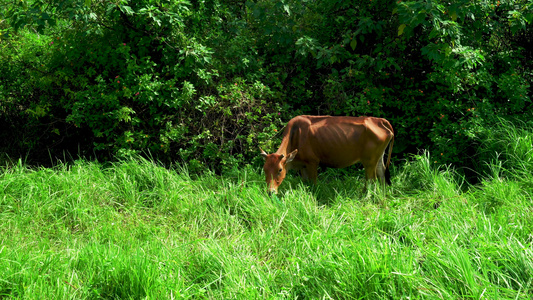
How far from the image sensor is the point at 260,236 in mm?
4109

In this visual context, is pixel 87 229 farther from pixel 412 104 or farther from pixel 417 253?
pixel 412 104

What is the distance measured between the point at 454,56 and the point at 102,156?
5028 mm

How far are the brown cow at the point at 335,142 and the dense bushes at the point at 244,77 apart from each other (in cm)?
91

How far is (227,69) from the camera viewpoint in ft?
22.2

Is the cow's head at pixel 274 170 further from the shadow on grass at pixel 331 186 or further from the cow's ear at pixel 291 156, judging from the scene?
the shadow on grass at pixel 331 186

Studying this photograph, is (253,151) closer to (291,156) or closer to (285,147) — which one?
(285,147)

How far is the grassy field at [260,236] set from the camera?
3.15 m

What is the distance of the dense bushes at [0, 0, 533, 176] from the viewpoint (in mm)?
6059

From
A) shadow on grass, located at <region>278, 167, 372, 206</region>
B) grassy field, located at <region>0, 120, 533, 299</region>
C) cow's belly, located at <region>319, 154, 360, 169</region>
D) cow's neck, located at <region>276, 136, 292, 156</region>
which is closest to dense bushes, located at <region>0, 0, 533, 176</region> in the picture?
grassy field, located at <region>0, 120, 533, 299</region>

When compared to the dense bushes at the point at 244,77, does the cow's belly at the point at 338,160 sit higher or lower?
lower

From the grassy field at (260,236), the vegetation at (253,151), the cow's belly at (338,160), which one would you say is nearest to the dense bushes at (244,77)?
the vegetation at (253,151)

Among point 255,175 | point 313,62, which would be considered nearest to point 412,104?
point 313,62

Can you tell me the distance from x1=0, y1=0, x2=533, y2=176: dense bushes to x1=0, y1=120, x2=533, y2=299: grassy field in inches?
25.7

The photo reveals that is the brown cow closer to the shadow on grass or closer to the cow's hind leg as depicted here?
the cow's hind leg
